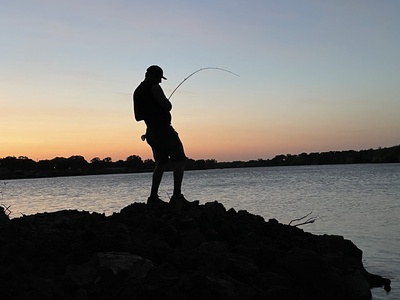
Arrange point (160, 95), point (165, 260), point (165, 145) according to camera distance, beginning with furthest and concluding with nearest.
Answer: point (165, 145), point (160, 95), point (165, 260)

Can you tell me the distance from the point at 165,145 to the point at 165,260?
2.33 metres

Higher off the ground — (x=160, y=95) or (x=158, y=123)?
(x=160, y=95)

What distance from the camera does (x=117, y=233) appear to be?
571 centimetres

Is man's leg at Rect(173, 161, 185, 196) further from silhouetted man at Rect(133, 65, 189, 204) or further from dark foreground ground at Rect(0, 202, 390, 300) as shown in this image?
dark foreground ground at Rect(0, 202, 390, 300)

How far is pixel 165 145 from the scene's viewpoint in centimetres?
748

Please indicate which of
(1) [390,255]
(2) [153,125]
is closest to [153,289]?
(2) [153,125]

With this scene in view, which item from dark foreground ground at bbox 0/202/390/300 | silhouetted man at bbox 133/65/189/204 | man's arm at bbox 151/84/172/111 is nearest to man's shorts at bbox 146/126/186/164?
silhouetted man at bbox 133/65/189/204

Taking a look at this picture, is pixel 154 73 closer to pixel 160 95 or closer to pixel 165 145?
pixel 160 95

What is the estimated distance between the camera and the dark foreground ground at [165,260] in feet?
15.0

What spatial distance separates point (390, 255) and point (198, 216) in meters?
5.17

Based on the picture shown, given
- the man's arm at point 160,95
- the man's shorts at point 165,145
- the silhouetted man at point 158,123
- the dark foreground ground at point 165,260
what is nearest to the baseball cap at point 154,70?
the silhouetted man at point 158,123

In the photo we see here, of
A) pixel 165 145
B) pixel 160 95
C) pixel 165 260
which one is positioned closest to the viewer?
pixel 165 260

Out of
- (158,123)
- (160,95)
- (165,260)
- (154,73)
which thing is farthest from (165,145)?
(165,260)

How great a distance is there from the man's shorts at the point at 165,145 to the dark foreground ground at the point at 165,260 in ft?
2.30
